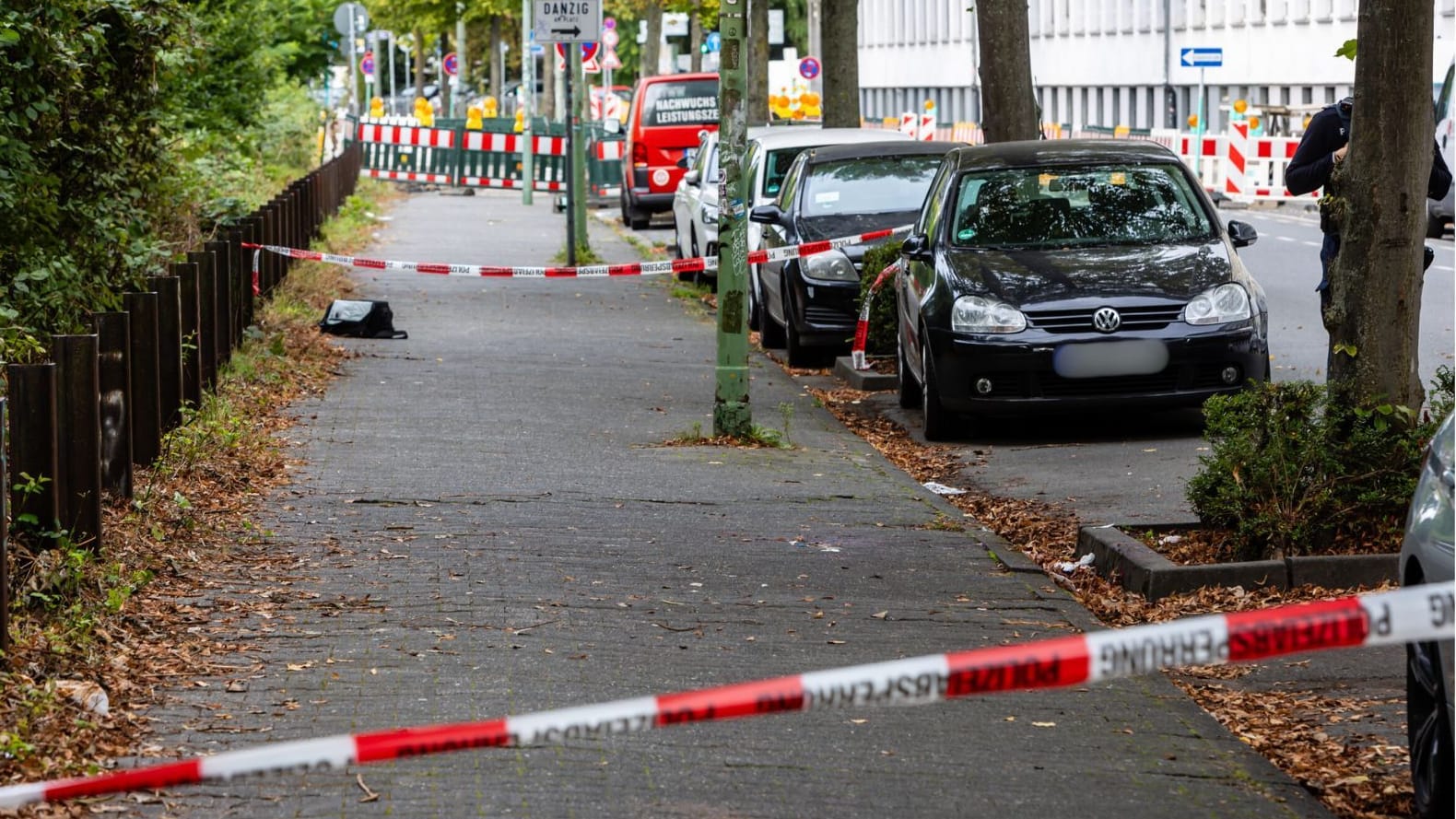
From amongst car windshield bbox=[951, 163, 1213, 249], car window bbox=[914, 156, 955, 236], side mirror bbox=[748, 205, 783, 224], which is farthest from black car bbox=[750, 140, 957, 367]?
car windshield bbox=[951, 163, 1213, 249]

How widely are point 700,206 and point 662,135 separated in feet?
36.4

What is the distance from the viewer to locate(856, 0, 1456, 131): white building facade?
50.2 metres

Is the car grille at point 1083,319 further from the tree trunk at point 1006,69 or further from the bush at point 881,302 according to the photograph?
the tree trunk at point 1006,69

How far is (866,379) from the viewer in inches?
592

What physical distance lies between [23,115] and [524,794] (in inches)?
232

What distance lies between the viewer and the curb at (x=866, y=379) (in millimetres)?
14961

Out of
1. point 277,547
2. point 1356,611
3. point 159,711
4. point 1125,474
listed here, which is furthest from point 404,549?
point 1356,611

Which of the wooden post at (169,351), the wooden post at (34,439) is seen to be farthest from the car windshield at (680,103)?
the wooden post at (34,439)

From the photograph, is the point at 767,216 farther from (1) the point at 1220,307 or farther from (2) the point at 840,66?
(2) the point at 840,66

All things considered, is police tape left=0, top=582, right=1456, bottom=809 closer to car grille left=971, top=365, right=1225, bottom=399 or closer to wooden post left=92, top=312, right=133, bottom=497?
wooden post left=92, top=312, right=133, bottom=497

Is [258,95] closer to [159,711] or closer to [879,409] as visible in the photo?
[879,409]

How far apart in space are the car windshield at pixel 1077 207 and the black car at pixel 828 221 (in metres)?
2.99

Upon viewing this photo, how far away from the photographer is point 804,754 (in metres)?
5.65

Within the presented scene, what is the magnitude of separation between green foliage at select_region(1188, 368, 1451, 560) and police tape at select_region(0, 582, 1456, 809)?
14.6 ft
